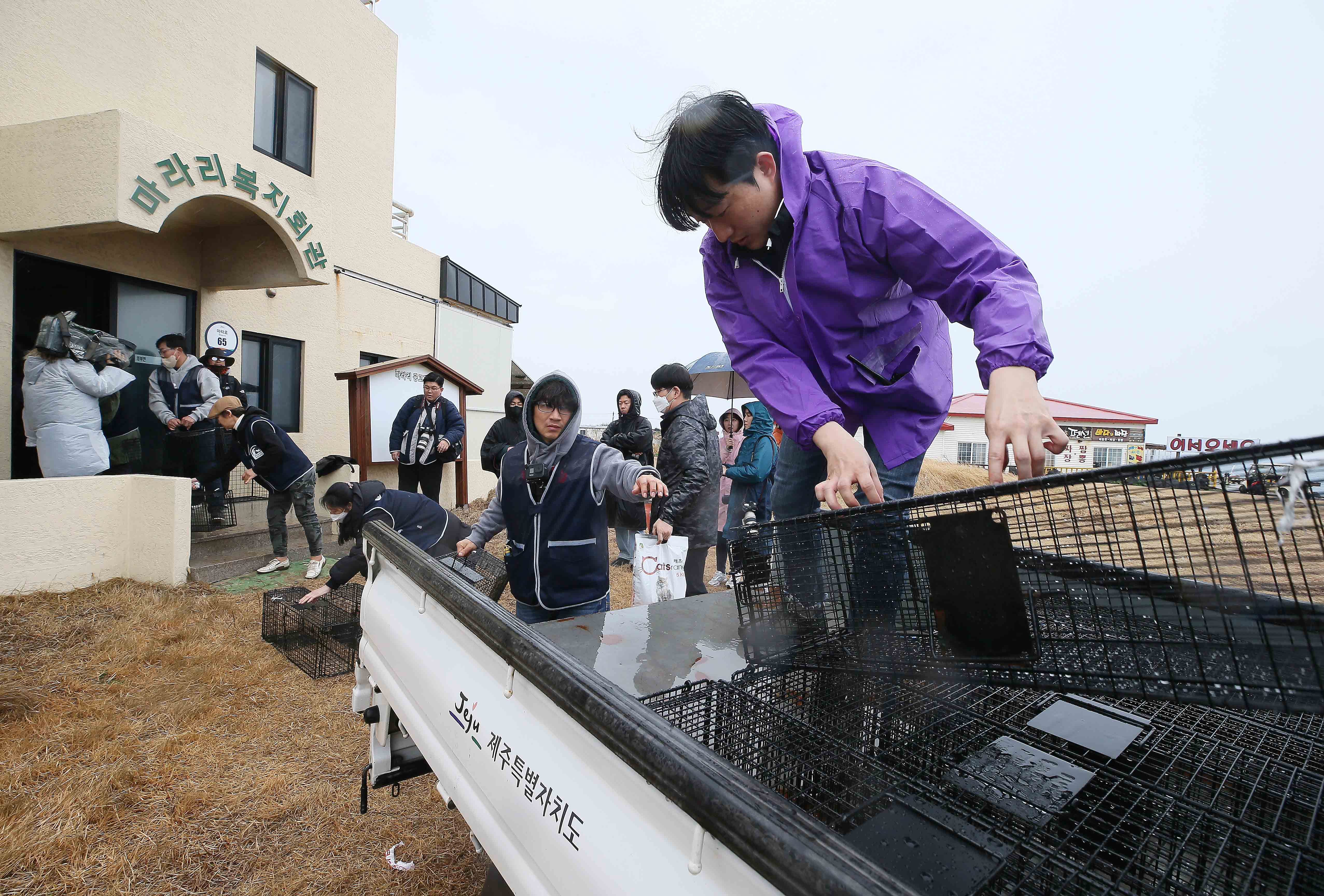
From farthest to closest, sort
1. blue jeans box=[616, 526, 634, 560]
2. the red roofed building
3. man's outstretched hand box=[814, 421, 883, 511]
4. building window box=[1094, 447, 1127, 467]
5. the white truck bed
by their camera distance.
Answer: the red roofed building, building window box=[1094, 447, 1127, 467], blue jeans box=[616, 526, 634, 560], man's outstretched hand box=[814, 421, 883, 511], the white truck bed

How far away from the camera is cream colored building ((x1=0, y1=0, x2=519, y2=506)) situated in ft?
15.6

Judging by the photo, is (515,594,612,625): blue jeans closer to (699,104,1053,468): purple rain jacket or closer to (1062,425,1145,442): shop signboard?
(699,104,1053,468): purple rain jacket

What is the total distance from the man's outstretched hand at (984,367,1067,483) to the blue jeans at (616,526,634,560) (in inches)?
221

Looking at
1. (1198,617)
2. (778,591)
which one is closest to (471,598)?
(778,591)

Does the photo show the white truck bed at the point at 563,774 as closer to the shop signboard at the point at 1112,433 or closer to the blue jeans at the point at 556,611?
the blue jeans at the point at 556,611

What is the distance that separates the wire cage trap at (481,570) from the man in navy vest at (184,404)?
11.1ft

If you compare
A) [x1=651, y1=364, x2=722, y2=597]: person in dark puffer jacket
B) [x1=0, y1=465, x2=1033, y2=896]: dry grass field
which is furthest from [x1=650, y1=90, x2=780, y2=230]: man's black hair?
[x1=651, y1=364, x2=722, y2=597]: person in dark puffer jacket

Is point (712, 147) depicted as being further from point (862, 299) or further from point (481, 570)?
point (481, 570)

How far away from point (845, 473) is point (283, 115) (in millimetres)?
8861

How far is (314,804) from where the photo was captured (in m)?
2.51

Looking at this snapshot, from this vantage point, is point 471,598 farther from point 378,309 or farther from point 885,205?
point 378,309

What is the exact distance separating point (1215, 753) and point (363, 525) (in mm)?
2374

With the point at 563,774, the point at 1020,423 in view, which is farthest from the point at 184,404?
the point at 1020,423

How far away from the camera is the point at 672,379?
4.71 m
